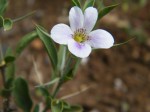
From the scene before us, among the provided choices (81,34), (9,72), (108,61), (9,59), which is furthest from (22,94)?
(108,61)

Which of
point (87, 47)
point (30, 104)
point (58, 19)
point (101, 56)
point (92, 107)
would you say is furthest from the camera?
point (58, 19)

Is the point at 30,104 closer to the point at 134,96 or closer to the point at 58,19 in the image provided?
the point at 134,96

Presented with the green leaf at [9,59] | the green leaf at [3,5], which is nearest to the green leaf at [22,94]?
the green leaf at [9,59]

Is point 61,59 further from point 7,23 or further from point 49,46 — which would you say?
point 7,23

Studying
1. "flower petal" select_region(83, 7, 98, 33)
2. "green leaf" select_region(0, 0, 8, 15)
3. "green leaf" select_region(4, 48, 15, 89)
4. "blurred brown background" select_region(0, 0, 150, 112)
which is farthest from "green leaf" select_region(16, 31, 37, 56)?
"blurred brown background" select_region(0, 0, 150, 112)

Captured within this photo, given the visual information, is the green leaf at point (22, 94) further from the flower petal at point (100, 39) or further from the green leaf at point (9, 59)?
the flower petal at point (100, 39)

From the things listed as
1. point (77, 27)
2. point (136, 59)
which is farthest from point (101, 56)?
point (77, 27)
